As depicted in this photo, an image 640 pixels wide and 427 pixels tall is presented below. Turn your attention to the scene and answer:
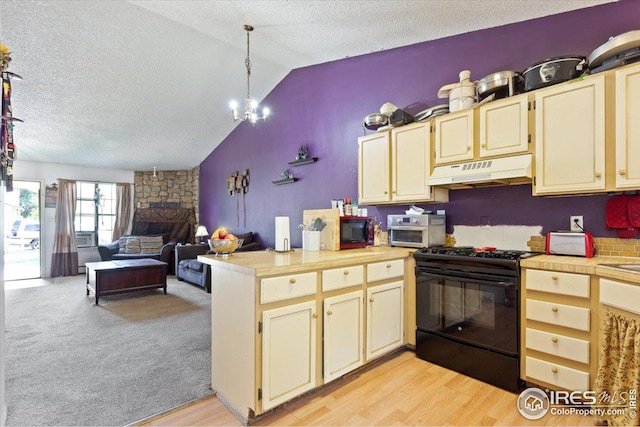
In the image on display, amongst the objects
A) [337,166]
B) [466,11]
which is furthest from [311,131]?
[466,11]

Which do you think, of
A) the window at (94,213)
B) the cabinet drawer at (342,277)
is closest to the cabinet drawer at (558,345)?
the cabinet drawer at (342,277)

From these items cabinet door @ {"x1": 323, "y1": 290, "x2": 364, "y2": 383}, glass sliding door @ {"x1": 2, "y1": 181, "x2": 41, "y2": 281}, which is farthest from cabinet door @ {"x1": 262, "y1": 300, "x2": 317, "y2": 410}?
glass sliding door @ {"x1": 2, "y1": 181, "x2": 41, "y2": 281}

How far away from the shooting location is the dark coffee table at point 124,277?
448cm

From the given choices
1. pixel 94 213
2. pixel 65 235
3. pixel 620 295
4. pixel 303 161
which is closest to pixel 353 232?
pixel 620 295

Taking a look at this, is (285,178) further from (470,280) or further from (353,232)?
(470,280)

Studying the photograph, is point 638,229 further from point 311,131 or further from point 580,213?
point 311,131

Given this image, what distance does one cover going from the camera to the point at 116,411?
6.37 feet

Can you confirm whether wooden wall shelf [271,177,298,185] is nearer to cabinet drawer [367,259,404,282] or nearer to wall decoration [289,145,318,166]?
wall decoration [289,145,318,166]

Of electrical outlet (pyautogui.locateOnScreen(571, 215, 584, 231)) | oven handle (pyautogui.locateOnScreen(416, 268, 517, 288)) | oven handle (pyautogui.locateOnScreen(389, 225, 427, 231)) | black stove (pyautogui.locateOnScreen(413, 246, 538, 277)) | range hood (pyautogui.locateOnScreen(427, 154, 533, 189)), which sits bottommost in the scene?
oven handle (pyautogui.locateOnScreen(416, 268, 517, 288))

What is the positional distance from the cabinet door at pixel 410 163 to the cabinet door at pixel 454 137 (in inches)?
4.0

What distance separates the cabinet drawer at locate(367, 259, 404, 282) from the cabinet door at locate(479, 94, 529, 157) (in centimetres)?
114

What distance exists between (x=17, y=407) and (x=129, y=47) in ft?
12.4

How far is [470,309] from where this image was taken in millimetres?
2346

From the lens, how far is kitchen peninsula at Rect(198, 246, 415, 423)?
1.76 m
